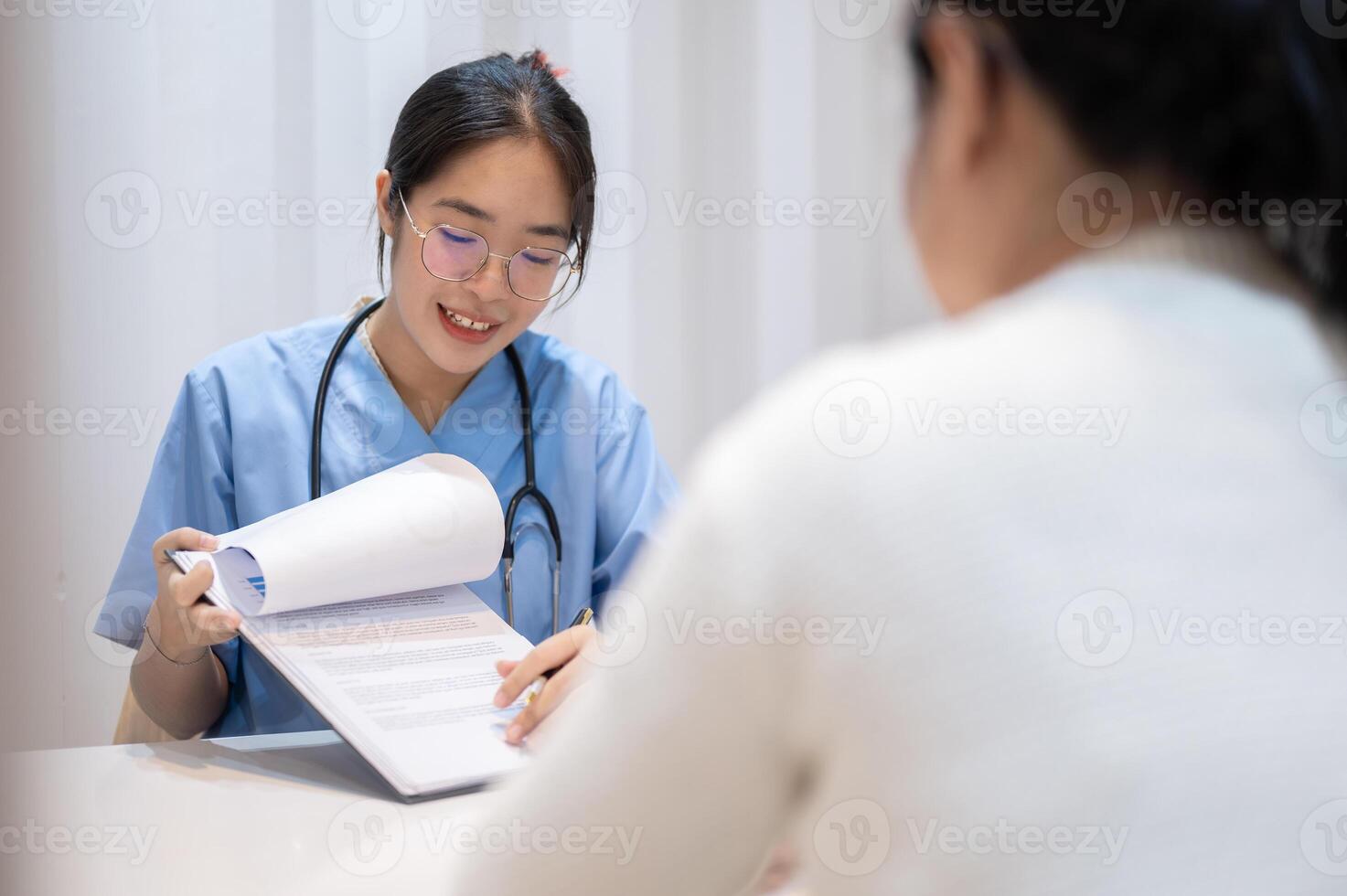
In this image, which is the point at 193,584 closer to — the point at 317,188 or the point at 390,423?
the point at 390,423

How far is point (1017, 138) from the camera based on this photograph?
1.31 ft

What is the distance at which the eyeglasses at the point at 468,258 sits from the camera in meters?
1.22

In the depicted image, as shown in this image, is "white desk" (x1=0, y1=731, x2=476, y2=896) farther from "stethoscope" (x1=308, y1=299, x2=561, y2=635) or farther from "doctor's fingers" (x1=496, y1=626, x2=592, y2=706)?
"stethoscope" (x1=308, y1=299, x2=561, y2=635)

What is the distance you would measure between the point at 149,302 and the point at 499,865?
1406mm

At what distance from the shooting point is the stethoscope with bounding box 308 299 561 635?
120 cm

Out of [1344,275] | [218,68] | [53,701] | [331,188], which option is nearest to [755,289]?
[331,188]

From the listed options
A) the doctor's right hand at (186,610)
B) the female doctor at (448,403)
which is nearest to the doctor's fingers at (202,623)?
the doctor's right hand at (186,610)

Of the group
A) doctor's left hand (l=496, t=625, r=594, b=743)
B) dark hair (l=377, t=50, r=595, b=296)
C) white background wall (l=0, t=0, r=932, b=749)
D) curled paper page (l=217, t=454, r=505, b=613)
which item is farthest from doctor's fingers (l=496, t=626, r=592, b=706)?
white background wall (l=0, t=0, r=932, b=749)

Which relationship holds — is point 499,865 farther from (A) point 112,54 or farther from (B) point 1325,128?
(A) point 112,54

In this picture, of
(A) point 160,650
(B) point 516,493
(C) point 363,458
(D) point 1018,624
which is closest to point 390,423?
(C) point 363,458

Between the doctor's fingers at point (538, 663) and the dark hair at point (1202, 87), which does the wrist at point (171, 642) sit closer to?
the doctor's fingers at point (538, 663)

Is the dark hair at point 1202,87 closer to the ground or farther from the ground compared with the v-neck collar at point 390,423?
farther from the ground

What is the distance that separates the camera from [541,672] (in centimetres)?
87

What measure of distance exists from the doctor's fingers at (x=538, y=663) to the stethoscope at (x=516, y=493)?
30cm
